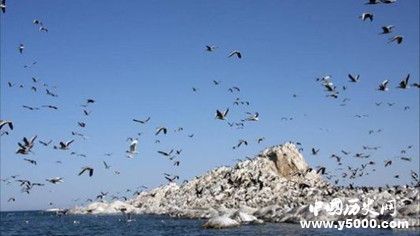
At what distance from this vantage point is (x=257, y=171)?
396ft

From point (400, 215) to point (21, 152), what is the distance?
40096 millimetres

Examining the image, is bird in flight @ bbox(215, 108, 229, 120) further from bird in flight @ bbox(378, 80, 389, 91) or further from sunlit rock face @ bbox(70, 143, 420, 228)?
sunlit rock face @ bbox(70, 143, 420, 228)

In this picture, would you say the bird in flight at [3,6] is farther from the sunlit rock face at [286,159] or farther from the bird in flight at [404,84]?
the sunlit rock face at [286,159]

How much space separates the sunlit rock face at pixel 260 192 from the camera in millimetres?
78375

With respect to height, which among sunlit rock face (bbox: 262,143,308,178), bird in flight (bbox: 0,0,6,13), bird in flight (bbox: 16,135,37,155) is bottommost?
bird in flight (bbox: 16,135,37,155)

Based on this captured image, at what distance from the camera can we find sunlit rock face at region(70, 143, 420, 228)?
257 ft

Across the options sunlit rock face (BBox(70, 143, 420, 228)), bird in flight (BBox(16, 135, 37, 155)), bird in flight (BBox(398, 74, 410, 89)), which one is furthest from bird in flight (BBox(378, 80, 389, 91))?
sunlit rock face (BBox(70, 143, 420, 228))

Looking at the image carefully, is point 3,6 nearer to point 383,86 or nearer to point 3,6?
point 3,6

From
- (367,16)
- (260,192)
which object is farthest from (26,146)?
(260,192)

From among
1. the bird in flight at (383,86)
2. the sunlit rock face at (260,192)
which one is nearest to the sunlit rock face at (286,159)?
the sunlit rock face at (260,192)

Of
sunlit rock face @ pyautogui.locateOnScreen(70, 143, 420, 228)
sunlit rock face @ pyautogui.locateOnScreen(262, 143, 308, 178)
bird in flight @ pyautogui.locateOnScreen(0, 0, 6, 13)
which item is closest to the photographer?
bird in flight @ pyautogui.locateOnScreen(0, 0, 6, 13)

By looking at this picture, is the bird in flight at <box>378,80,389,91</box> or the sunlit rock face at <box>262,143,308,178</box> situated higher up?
the sunlit rock face at <box>262,143,308,178</box>

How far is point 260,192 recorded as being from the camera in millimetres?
107938

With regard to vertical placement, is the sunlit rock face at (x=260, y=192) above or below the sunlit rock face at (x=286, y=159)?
below
